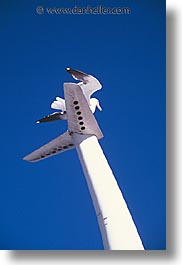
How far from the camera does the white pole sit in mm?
1636

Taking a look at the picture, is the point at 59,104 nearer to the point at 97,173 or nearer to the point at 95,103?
the point at 95,103

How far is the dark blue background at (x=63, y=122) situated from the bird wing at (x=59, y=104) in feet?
0.09

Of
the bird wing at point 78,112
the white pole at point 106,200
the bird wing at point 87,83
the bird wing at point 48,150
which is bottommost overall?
the white pole at point 106,200

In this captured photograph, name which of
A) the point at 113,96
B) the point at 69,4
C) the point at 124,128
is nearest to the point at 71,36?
the point at 69,4

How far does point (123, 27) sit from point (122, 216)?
0.64 meters

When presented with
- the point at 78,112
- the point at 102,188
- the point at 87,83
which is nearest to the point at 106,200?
the point at 102,188

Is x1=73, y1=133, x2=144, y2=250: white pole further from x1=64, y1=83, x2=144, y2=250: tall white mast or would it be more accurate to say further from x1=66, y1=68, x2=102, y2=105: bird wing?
x1=66, y1=68, x2=102, y2=105: bird wing

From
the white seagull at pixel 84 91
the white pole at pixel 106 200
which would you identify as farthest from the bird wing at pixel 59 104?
the white pole at pixel 106 200

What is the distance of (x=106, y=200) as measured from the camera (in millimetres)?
1646

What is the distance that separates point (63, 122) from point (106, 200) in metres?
0.32

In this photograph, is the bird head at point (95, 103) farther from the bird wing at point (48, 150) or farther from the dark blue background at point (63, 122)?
the bird wing at point (48, 150)

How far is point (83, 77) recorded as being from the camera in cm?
176

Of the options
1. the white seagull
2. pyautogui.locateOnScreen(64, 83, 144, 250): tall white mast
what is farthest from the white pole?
the white seagull

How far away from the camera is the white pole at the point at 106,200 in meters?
1.64
